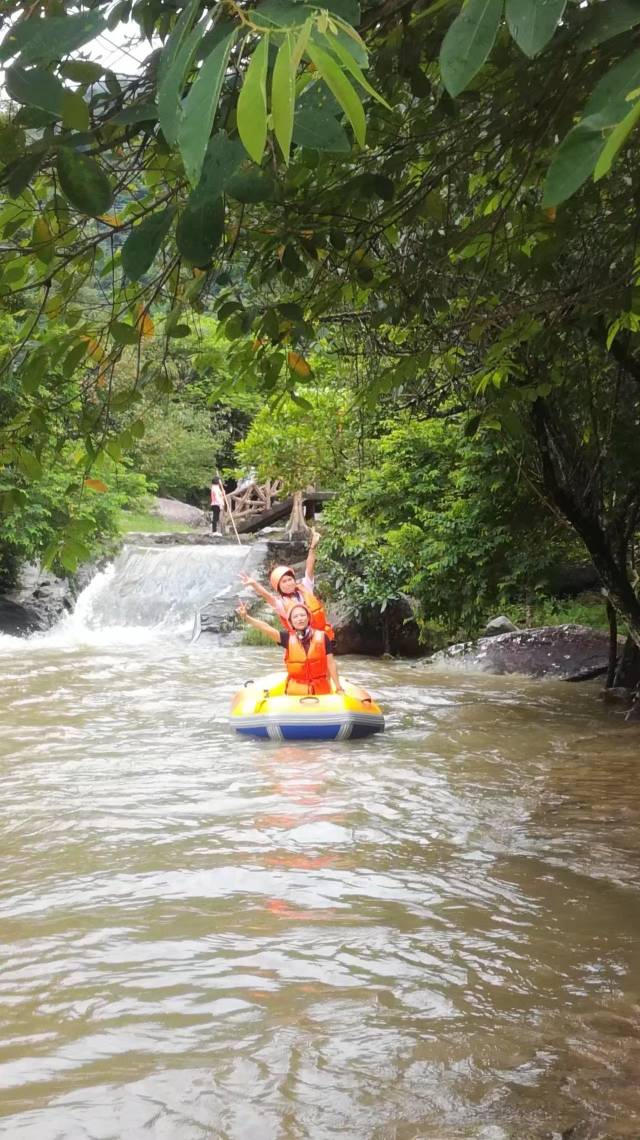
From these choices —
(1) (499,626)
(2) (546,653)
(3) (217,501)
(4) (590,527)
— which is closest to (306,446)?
(1) (499,626)

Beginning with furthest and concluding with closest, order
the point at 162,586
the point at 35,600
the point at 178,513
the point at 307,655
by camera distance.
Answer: the point at 178,513 → the point at 162,586 → the point at 35,600 → the point at 307,655

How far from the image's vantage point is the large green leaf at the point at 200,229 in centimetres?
168

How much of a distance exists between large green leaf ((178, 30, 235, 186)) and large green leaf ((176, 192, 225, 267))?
0.58 meters

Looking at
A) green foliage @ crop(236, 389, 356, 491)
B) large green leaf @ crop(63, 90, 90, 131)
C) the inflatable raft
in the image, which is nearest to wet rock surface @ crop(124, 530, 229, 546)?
green foliage @ crop(236, 389, 356, 491)

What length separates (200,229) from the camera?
5.63ft

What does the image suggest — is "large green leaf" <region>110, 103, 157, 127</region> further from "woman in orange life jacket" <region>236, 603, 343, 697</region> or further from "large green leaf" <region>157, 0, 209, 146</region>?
"woman in orange life jacket" <region>236, 603, 343, 697</region>

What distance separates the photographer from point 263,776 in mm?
7406

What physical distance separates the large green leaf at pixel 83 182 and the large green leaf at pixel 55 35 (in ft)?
1.20

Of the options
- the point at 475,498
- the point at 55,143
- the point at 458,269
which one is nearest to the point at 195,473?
the point at 475,498

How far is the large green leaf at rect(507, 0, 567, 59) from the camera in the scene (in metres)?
1.18

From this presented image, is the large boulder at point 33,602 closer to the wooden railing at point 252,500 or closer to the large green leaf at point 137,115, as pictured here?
the wooden railing at point 252,500

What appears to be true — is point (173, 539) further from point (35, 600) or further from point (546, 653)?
point (546, 653)

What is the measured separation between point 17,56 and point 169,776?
6.36 metres

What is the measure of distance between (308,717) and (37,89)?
771cm
